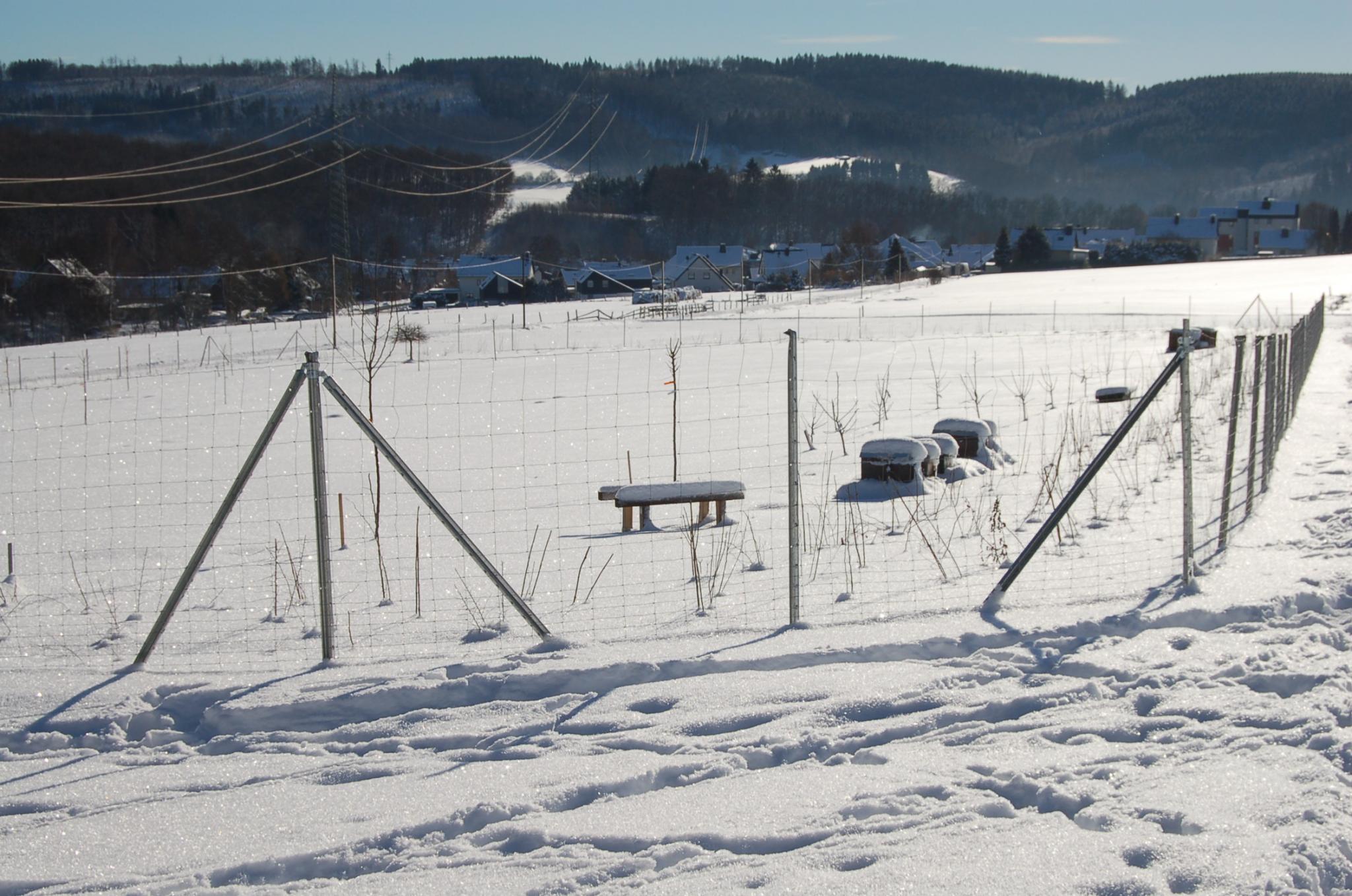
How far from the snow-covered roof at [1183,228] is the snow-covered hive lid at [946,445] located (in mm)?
108198

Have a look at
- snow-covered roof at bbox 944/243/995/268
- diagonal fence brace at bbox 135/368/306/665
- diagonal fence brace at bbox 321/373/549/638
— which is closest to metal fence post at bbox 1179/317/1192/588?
diagonal fence brace at bbox 321/373/549/638

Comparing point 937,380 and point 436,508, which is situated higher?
point 937,380

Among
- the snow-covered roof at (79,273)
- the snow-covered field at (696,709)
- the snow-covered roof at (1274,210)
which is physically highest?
the snow-covered roof at (1274,210)

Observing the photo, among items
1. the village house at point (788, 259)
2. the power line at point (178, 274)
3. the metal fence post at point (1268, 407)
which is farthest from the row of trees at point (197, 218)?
the metal fence post at point (1268, 407)

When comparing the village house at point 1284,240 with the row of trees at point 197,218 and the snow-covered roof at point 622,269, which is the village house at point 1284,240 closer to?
the snow-covered roof at point 622,269

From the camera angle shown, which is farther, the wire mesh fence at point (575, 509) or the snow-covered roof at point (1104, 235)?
the snow-covered roof at point (1104, 235)

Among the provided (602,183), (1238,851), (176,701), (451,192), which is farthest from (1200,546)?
(602,183)

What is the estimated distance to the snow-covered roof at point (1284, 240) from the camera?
111 meters

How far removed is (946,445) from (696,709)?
23.7 feet

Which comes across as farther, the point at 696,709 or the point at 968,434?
the point at 968,434

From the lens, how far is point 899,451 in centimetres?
1063

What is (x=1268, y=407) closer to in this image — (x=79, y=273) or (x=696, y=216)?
(x=79, y=273)

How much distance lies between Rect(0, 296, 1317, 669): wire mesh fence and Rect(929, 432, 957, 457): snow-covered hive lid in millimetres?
222

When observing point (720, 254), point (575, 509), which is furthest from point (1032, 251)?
point (575, 509)
